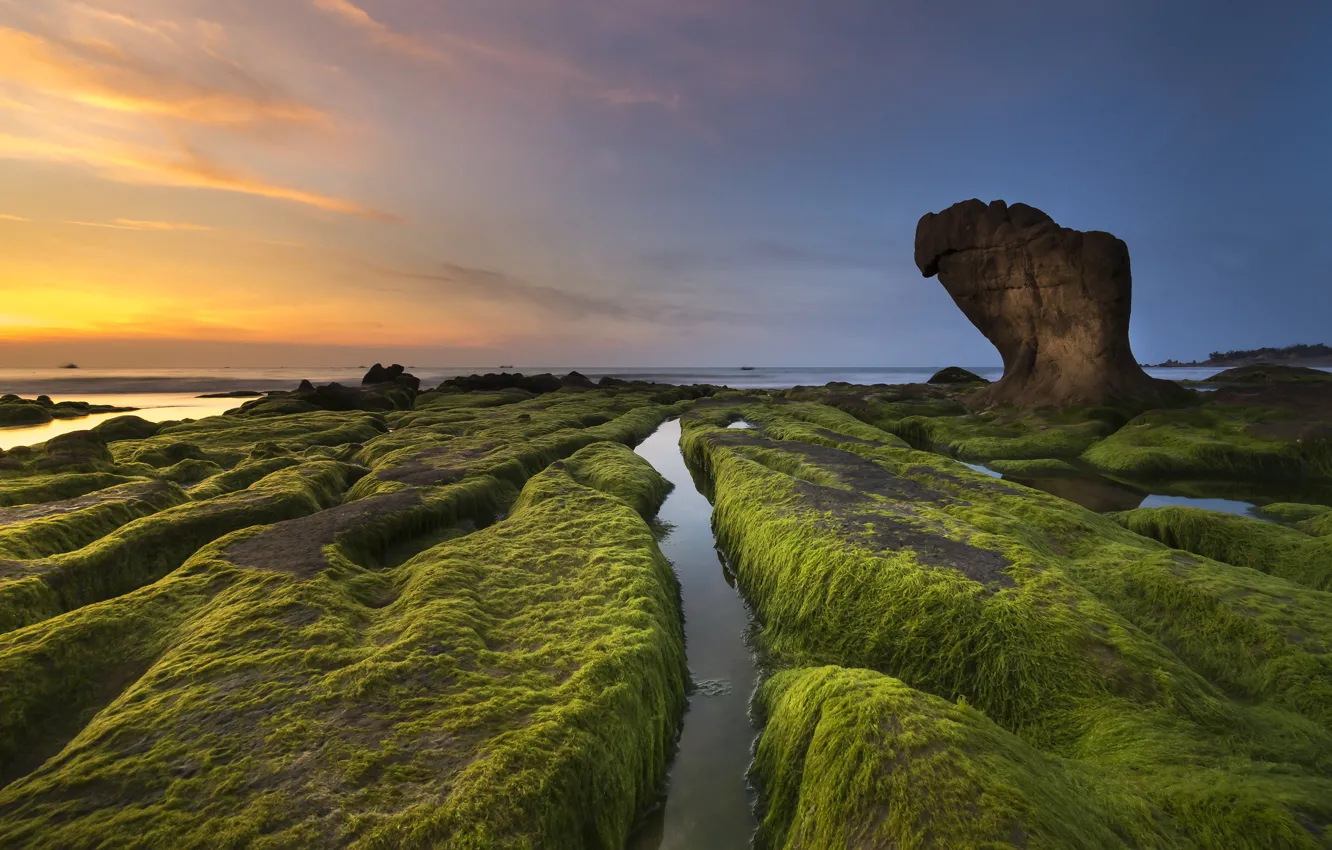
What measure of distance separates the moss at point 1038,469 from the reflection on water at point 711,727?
18.6 metres

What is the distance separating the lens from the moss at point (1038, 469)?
2381 centimetres

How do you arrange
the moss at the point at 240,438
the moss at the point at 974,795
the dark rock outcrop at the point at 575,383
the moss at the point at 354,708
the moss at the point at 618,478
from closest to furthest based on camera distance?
the moss at the point at 974,795
the moss at the point at 354,708
the moss at the point at 618,478
the moss at the point at 240,438
the dark rock outcrop at the point at 575,383

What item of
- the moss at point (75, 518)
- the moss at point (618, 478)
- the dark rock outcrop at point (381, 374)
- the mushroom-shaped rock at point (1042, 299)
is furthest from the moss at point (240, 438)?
the mushroom-shaped rock at point (1042, 299)

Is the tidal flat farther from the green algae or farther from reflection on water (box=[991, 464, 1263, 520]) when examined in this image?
reflection on water (box=[991, 464, 1263, 520])

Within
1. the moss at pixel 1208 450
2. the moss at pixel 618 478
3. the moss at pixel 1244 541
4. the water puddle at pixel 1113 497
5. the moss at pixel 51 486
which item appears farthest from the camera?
the moss at pixel 1208 450

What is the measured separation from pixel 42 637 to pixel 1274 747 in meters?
14.8

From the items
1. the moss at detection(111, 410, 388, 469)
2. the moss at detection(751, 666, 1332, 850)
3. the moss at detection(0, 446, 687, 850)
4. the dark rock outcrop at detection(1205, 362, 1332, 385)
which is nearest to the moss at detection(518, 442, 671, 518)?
the moss at detection(0, 446, 687, 850)

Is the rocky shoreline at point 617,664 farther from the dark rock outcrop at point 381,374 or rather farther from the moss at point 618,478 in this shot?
the dark rock outcrop at point 381,374

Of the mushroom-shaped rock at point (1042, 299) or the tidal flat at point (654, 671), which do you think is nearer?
the tidal flat at point (654, 671)

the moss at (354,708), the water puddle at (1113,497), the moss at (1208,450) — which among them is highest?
the moss at (1208,450)

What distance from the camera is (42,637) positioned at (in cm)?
665

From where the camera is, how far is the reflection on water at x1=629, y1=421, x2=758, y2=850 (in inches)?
215

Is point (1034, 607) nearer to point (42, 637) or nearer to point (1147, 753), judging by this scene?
point (1147, 753)

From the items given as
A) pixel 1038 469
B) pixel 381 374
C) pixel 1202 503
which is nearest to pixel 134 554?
pixel 1202 503
